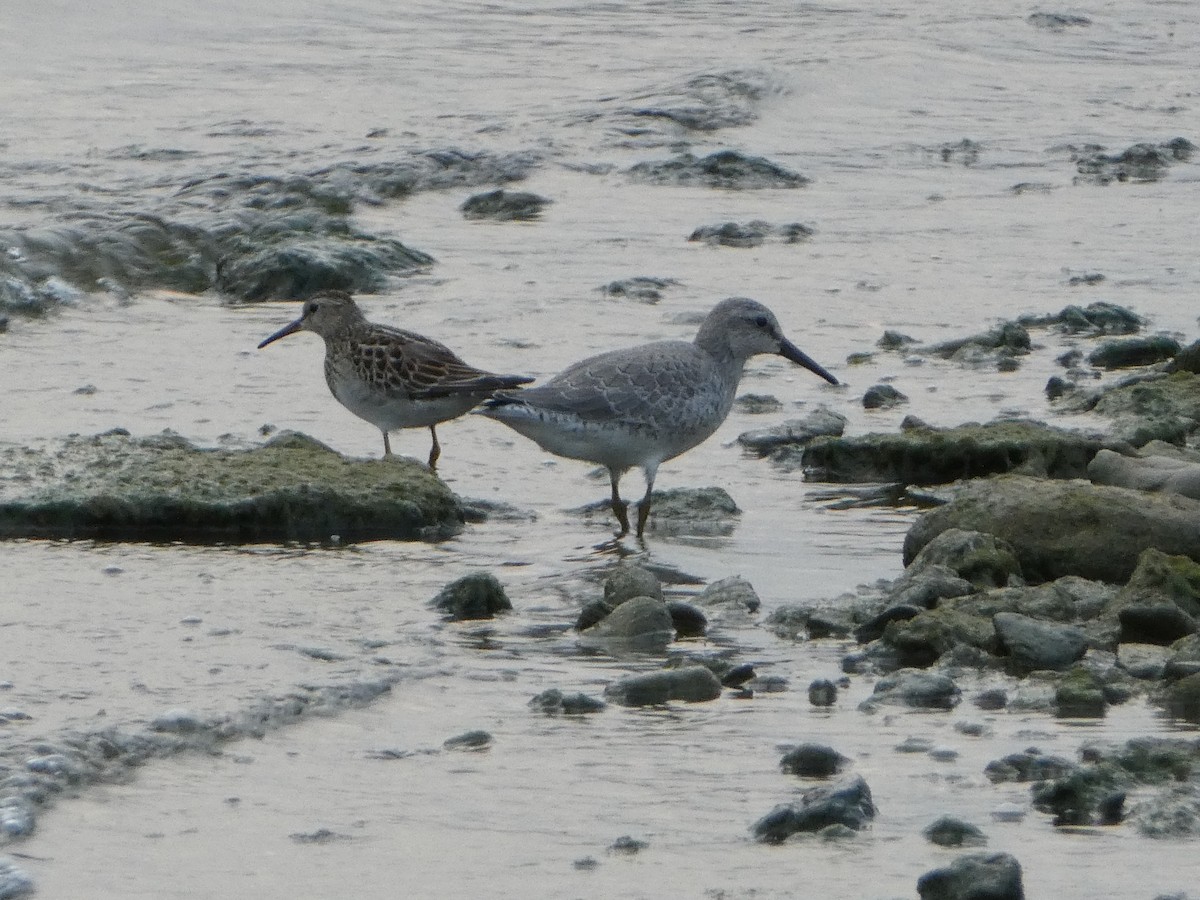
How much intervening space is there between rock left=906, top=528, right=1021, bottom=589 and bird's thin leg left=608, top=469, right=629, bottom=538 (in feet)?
4.92

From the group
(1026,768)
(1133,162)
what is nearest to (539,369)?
(1026,768)

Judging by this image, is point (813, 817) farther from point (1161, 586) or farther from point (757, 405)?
point (757, 405)

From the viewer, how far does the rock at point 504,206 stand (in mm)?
14414

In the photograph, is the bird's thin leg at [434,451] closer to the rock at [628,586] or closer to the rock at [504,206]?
the rock at [628,586]

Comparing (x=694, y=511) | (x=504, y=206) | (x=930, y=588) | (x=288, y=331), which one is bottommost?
(x=694, y=511)

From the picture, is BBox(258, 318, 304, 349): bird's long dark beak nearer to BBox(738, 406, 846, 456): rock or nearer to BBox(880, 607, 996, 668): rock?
BBox(738, 406, 846, 456): rock

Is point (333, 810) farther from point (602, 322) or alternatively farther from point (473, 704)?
point (602, 322)

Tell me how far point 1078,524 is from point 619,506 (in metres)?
1.97

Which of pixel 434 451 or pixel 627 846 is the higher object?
pixel 627 846

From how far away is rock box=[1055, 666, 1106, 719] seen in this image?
5.76m

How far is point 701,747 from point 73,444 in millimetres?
3757

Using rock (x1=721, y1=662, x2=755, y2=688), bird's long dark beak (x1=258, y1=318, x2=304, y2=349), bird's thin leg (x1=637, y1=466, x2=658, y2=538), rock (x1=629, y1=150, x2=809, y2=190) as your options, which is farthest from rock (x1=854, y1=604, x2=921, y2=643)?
rock (x1=629, y1=150, x2=809, y2=190)

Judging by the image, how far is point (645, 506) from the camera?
8.30 m

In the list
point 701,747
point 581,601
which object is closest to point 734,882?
point 701,747
